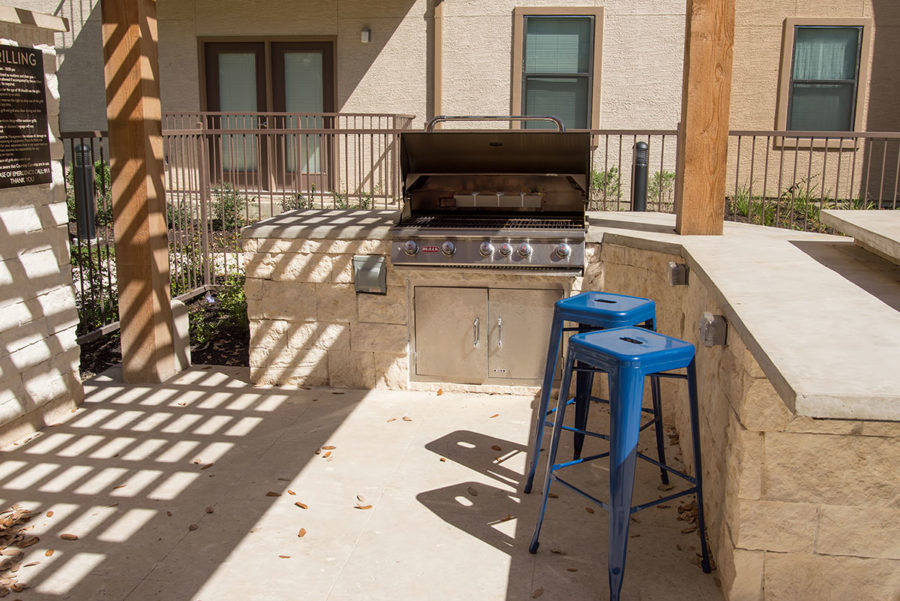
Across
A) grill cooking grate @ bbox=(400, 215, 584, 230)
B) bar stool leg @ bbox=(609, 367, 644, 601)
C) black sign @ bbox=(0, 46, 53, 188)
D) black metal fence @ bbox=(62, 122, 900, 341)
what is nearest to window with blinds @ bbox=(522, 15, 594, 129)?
black metal fence @ bbox=(62, 122, 900, 341)

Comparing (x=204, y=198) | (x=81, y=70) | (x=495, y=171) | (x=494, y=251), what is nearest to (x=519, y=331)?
(x=494, y=251)

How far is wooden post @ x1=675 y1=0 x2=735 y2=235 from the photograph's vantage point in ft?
16.5

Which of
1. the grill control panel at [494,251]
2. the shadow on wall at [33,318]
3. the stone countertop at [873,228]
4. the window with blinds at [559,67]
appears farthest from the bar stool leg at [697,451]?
the window with blinds at [559,67]

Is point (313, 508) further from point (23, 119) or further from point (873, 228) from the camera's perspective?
point (873, 228)

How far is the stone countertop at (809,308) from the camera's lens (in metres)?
2.33

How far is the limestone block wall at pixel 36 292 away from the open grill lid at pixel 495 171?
224cm

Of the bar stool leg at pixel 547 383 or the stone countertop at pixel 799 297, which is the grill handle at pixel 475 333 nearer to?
the stone countertop at pixel 799 297

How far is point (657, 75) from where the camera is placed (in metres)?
11.3

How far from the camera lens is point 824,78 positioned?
11367mm

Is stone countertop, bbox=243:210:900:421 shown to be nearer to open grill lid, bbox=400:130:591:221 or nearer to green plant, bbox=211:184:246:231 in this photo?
open grill lid, bbox=400:130:591:221

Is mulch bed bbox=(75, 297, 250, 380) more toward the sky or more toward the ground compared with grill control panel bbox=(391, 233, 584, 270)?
more toward the ground

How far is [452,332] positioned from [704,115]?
2182 mm

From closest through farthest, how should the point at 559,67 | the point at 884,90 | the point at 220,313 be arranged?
the point at 220,313 < the point at 884,90 < the point at 559,67

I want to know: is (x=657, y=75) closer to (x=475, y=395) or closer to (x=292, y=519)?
(x=475, y=395)
